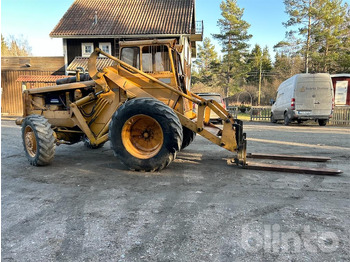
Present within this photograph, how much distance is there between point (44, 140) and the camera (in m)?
5.39

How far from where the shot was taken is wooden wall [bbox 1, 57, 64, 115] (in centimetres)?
2231

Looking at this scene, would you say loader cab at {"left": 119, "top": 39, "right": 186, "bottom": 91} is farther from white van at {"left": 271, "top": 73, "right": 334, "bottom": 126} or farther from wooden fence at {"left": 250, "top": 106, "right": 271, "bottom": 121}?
wooden fence at {"left": 250, "top": 106, "right": 271, "bottom": 121}

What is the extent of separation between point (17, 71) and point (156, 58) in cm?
2179

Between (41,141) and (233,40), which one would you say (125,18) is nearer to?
(41,141)

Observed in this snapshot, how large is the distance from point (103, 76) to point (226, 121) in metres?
2.63

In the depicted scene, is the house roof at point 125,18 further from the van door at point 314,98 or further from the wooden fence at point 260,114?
the van door at point 314,98

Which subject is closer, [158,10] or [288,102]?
[288,102]

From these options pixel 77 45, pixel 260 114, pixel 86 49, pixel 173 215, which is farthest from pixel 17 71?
pixel 173 215

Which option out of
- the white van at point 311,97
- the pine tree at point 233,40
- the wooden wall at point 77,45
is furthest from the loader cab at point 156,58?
the pine tree at point 233,40

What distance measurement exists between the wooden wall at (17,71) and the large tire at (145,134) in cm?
1945

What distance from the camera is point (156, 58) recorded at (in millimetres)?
5547

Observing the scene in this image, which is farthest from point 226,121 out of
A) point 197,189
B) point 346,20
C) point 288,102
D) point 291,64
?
point 291,64

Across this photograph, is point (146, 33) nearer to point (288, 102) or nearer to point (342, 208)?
point (288, 102)

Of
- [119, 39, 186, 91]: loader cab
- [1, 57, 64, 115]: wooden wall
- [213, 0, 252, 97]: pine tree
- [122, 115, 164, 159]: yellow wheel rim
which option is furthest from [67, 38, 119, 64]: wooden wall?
[213, 0, 252, 97]: pine tree
